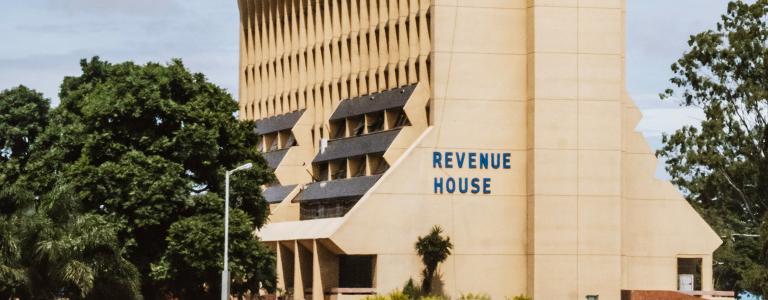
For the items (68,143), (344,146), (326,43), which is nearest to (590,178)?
(344,146)

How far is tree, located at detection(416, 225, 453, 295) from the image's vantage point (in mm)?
92062

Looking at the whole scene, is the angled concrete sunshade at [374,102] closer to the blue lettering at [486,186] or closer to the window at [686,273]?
the blue lettering at [486,186]

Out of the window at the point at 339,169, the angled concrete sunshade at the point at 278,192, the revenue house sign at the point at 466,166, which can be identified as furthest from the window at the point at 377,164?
the angled concrete sunshade at the point at 278,192

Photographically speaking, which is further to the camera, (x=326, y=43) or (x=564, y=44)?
(x=326, y=43)

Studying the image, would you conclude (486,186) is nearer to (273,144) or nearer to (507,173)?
(507,173)

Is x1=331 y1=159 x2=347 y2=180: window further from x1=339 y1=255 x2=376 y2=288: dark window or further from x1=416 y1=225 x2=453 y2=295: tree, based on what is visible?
x1=416 y1=225 x2=453 y2=295: tree

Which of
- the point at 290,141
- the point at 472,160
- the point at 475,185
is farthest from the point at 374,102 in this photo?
the point at 290,141

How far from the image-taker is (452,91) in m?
94.6

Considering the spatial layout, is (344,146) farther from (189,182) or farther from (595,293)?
(189,182)

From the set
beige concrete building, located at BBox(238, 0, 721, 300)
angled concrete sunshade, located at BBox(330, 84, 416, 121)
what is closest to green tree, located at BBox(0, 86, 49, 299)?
beige concrete building, located at BBox(238, 0, 721, 300)

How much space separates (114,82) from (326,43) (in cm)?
3217

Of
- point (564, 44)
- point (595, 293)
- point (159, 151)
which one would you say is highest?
point (564, 44)

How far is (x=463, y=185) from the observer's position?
3720 inches

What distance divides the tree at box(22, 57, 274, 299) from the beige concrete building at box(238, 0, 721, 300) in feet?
49.2
